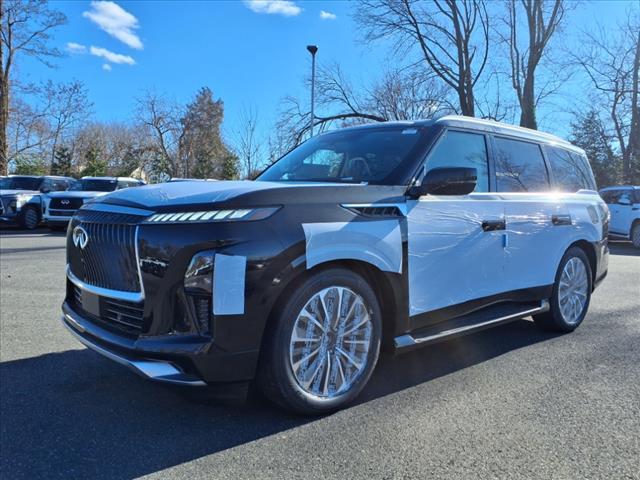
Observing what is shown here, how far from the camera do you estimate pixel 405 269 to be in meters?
3.38

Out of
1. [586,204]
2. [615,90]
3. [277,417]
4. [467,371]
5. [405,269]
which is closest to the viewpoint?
[277,417]

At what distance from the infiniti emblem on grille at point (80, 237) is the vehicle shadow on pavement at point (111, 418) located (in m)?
1.01

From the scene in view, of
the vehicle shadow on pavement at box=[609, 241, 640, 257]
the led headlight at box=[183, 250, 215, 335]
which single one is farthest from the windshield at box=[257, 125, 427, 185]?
the vehicle shadow on pavement at box=[609, 241, 640, 257]

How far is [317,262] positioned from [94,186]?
16402 millimetres

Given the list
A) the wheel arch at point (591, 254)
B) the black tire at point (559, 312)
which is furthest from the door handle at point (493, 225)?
the wheel arch at point (591, 254)

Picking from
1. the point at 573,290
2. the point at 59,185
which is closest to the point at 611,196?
the point at 573,290

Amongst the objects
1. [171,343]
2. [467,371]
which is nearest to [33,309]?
[171,343]

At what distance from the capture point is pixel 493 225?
4102mm

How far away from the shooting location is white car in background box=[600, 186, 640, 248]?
15406mm

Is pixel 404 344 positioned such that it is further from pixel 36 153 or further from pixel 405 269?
pixel 36 153

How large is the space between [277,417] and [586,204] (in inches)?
159

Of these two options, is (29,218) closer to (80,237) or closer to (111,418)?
(80,237)

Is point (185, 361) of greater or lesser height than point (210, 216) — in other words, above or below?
below

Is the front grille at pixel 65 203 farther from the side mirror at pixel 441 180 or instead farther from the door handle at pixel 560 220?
the side mirror at pixel 441 180
